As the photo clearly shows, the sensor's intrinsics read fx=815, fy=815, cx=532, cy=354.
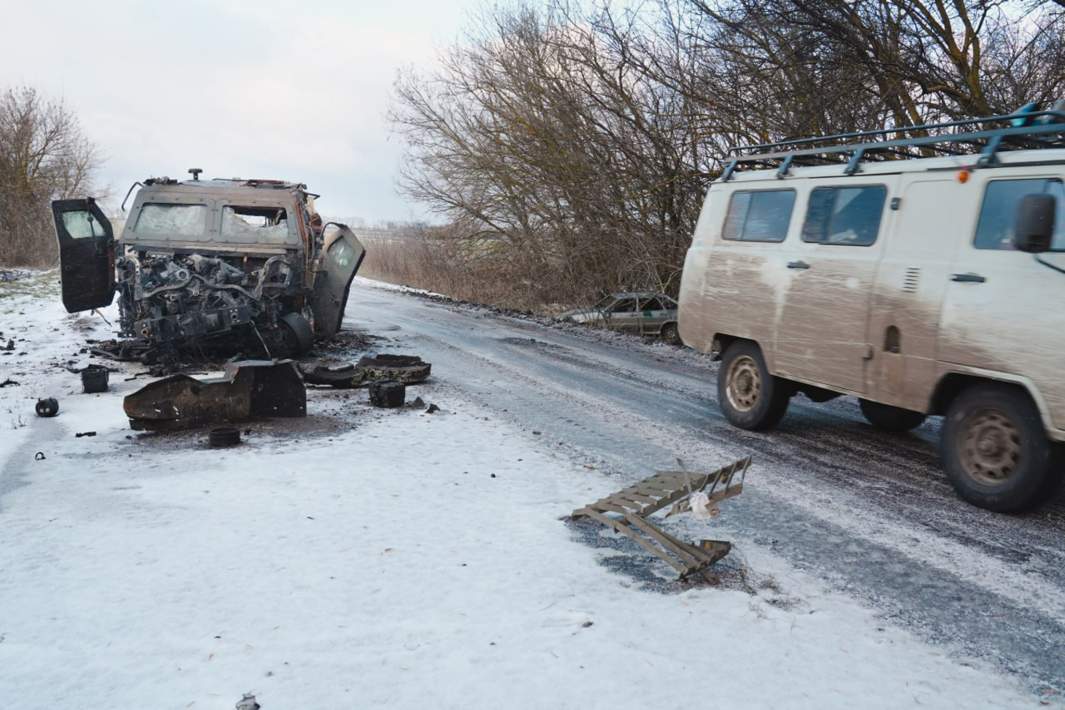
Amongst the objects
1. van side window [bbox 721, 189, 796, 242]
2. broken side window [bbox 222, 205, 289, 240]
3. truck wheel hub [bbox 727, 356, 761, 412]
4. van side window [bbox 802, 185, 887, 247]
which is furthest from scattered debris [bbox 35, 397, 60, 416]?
van side window [bbox 802, 185, 887, 247]

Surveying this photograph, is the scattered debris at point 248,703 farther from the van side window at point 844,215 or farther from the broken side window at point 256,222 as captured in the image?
the broken side window at point 256,222

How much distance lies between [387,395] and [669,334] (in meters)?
8.16

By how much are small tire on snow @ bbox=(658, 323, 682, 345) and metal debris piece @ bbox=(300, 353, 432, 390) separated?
20.2ft

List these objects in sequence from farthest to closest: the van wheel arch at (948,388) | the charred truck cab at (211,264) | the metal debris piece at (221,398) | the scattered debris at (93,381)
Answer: the charred truck cab at (211,264) < the scattered debris at (93,381) < the metal debris piece at (221,398) < the van wheel arch at (948,388)

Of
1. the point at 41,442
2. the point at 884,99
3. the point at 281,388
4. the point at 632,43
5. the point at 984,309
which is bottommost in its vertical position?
the point at 41,442

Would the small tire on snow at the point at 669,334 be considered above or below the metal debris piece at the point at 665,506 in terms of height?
above

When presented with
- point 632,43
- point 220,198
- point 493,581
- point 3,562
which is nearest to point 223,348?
point 220,198

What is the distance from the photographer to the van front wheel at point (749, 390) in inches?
289

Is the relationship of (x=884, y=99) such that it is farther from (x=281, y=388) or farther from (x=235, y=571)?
(x=235, y=571)

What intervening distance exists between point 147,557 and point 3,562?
0.70 meters

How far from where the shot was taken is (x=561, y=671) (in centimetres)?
322

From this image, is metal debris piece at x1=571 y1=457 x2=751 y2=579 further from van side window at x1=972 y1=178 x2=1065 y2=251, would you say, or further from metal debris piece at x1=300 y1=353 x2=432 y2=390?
metal debris piece at x1=300 y1=353 x2=432 y2=390

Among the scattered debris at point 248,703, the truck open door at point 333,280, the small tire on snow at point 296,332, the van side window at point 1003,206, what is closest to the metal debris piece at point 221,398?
the small tire on snow at point 296,332

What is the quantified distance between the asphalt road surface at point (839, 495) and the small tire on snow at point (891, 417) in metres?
0.14
